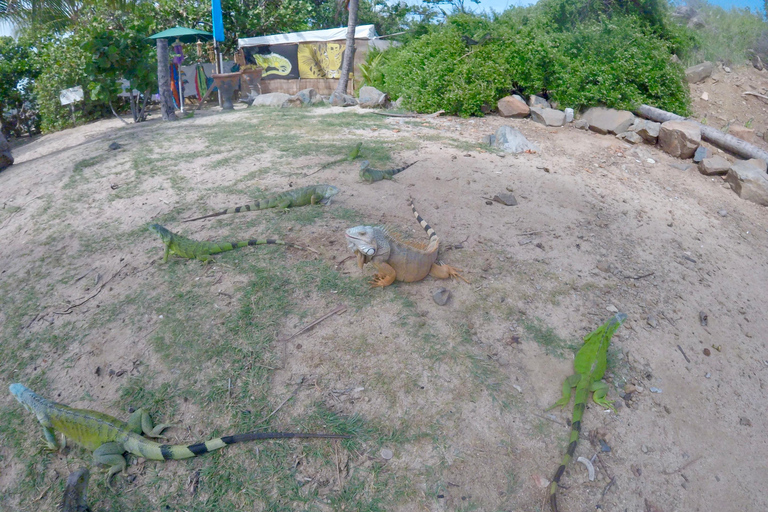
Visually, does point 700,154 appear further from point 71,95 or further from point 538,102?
point 71,95

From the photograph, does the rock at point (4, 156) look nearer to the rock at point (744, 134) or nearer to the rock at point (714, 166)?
the rock at point (714, 166)

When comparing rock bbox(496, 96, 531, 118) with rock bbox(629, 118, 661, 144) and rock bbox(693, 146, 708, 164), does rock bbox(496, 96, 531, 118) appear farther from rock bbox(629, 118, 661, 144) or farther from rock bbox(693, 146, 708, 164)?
rock bbox(693, 146, 708, 164)

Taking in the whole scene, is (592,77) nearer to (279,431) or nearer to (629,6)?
(629,6)

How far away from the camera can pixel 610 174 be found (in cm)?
728

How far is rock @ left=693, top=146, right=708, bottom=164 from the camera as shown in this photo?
8.00m

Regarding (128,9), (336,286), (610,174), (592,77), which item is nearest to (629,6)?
(592,77)

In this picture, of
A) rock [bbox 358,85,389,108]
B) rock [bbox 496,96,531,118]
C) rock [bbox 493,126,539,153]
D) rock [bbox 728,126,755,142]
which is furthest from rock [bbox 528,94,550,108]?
rock [bbox 358,85,389,108]

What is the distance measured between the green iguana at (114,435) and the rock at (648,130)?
8.70 meters

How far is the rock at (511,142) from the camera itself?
771 cm

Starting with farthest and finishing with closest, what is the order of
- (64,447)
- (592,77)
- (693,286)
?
(592,77) → (693,286) → (64,447)

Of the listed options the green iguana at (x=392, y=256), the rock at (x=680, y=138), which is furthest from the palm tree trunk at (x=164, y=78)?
the rock at (x=680, y=138)

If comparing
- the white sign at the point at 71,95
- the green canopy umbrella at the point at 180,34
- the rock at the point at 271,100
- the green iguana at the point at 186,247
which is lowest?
the white sign at the point at 71,95

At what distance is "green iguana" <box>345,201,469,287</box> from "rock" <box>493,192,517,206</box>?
72.5 inches

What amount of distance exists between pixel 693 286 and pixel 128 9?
17.9 metres
